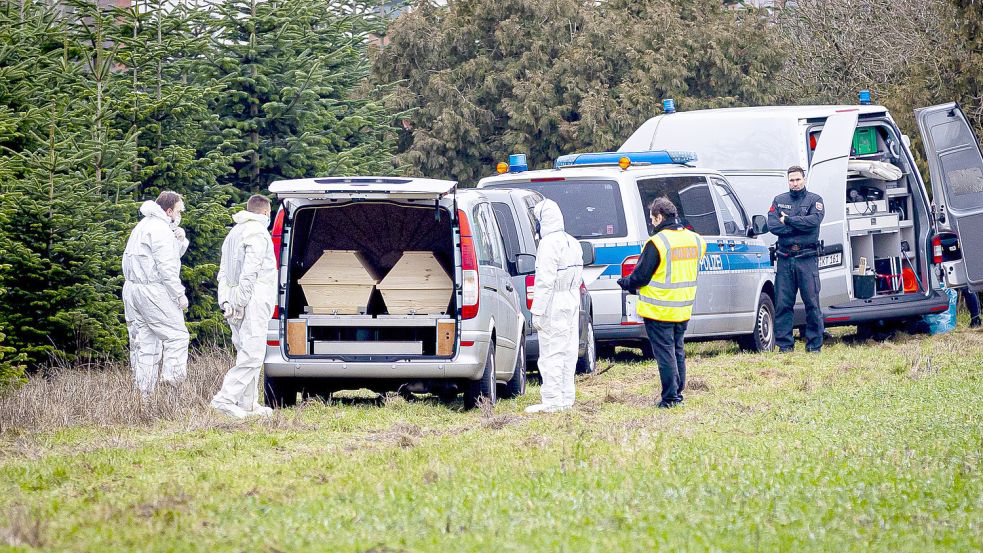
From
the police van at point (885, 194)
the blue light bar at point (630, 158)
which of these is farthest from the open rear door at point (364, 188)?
the police van at point (885, 194)

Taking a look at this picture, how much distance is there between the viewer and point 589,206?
13555mm

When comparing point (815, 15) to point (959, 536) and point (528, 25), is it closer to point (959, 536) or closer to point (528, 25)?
point (528, 25)

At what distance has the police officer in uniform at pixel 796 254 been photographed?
47.6 feet

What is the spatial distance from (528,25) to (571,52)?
3.49 ft

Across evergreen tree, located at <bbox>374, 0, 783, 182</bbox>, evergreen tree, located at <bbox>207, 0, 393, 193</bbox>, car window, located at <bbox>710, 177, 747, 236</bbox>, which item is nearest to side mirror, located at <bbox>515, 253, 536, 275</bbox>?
car window, located at <bbox>710, 177, 747, 236</bbox>

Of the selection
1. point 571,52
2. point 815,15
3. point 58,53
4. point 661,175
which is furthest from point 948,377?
point 815,15

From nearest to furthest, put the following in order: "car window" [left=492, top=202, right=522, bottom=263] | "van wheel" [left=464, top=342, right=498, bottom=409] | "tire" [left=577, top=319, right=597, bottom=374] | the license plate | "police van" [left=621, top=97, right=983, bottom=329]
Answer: "van wheel" [left=464, top=342, right=498, bottom=409] < "car window" [left=492, top=202, right=522, bottom=263] < "tire" [left=577, top=319, right=597, bottom=374] < the license plate < "police van" [left=621, top=97, right=983, bottom=329]

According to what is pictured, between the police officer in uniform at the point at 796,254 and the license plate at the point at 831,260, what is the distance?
48 cm

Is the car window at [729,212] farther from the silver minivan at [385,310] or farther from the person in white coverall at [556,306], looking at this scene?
the person in white coverall at [556,306]

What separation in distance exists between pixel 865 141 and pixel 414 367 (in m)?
8.21

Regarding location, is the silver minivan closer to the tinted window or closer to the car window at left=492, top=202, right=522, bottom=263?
the car window at left=492, top=202, right=522, bottom=263

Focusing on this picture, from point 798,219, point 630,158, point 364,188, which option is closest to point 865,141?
point 798,219

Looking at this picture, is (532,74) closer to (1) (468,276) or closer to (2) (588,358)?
(2) (588,358)

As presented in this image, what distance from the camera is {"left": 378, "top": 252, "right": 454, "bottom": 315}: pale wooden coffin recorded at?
1050 cm
